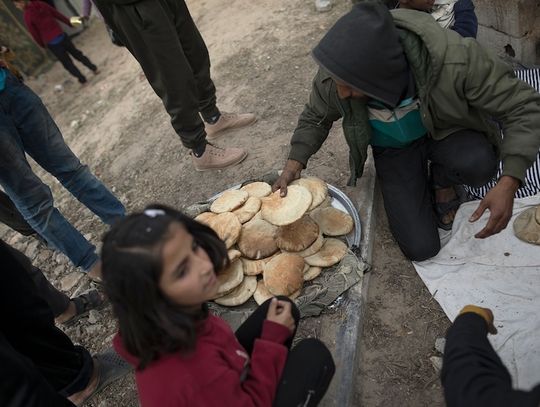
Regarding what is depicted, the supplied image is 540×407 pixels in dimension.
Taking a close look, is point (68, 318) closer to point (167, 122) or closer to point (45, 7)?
point (167, 122)

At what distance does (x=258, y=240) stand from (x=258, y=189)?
409 mm

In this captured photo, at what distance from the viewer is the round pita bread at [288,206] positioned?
2311mm

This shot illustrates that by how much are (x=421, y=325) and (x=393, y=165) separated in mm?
955

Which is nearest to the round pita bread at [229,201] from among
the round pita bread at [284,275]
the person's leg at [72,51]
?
the round pita bread at [284,275]

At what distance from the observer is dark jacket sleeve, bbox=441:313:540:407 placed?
127 centimetres

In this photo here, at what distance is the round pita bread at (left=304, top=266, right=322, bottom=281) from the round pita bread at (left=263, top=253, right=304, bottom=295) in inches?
2.6

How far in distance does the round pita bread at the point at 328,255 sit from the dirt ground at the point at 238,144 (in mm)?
273

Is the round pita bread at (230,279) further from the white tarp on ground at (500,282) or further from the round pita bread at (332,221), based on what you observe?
the white tarp on ground at (500,282)

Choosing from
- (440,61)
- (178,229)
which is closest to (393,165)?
(440,61)

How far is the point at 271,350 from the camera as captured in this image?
5.20 ft

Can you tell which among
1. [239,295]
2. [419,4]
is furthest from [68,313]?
[419,4]

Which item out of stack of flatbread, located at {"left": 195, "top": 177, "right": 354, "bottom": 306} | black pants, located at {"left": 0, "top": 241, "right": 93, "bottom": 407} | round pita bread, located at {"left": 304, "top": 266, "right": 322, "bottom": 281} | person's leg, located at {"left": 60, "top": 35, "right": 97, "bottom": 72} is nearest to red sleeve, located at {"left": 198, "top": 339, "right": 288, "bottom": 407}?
black pants, located at {"left": 0, "top": 241, "right": 93, "bottom": 407}

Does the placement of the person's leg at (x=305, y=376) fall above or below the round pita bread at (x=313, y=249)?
above

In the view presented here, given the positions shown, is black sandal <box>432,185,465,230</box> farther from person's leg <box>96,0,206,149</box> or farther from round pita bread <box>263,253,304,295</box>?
person's leg <box>96,0,206,149</box>
